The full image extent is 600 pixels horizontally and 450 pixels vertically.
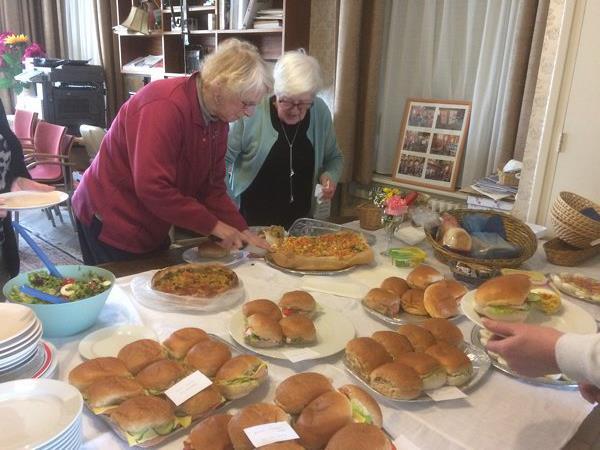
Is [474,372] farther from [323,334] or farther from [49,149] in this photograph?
[49,149]

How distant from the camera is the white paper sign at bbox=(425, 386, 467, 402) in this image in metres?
0.92

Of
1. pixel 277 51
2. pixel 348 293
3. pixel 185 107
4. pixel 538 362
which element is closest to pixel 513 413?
pixel 538 362

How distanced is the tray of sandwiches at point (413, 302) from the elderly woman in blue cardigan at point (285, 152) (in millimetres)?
1017

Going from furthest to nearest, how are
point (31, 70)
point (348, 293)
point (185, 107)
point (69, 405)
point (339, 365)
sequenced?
point (31, 70), point (185, 107), point (348, 293), point (339, 365), point (69, 405)

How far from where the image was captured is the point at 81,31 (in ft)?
19.3

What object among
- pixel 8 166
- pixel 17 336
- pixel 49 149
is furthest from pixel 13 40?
pixel 17 336

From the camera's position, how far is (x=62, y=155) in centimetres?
414

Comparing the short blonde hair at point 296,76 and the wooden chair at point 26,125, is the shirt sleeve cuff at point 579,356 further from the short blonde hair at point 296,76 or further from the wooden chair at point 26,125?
the wooden chair at point 26,125

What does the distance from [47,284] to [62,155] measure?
11.2 ft

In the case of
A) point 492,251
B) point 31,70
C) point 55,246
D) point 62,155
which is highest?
point 31,70

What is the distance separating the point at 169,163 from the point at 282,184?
35.2 inches

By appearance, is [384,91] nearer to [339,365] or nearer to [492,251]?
[492,251]

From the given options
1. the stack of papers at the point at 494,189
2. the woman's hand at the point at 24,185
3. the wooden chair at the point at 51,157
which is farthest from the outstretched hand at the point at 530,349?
the wooden chair at the point at 51,157

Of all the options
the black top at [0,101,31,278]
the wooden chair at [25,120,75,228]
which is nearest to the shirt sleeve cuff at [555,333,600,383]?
the black top at [0,101,31,278]
